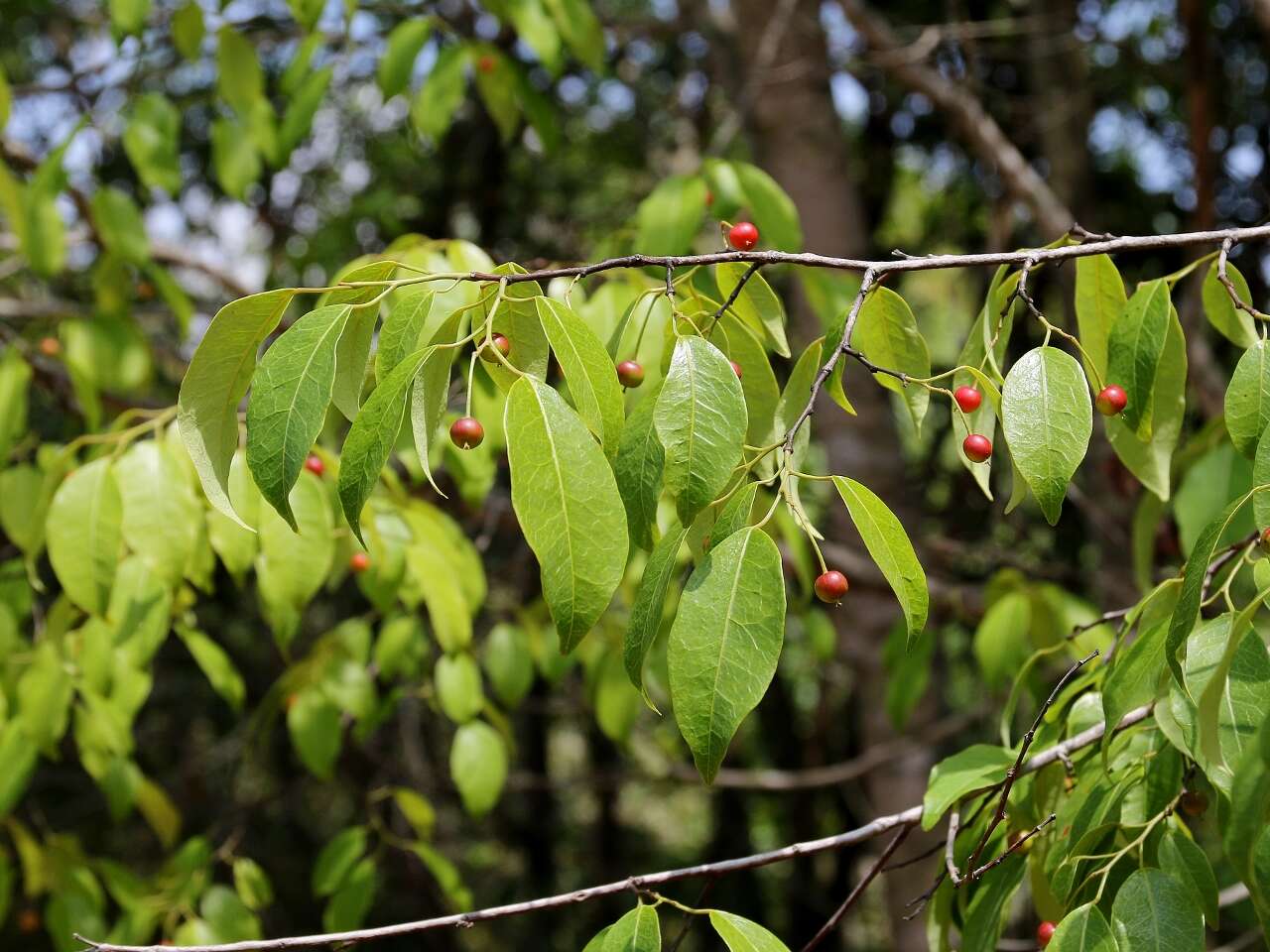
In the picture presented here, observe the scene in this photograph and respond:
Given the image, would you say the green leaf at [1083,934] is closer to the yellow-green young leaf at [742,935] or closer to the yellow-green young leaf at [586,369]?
the yellow-green young leaf at [742,935]

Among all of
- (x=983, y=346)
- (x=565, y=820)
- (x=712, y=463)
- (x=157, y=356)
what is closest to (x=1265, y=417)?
(x=983, y=346)

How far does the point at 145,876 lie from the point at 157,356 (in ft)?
11.8

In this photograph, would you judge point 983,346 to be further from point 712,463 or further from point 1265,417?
point 712,463

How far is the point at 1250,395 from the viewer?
0.91 metres

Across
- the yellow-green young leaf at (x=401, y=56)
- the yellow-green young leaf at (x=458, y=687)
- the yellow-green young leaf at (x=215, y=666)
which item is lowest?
the yellow-green young leaf at (x=458, y=687)

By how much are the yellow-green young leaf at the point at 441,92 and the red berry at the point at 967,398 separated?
1.52m

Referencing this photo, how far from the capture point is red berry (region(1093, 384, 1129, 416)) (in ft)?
3.52

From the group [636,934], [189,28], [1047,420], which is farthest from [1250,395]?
[189,28]

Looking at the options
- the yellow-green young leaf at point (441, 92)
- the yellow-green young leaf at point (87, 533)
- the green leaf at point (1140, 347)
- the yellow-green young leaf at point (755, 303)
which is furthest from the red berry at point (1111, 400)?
the yellow-green young leaf at point (441, 92)

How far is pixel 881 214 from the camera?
486 centimetres

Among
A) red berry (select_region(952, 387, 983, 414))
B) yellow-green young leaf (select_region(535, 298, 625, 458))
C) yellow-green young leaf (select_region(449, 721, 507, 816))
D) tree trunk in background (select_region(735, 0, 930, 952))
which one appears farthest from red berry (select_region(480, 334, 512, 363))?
tree trunk in background (select_region(735, 0, 930, 952))

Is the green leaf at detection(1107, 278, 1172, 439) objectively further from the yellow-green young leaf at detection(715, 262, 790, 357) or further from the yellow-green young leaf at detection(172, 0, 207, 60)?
the yellow-green young leaf at detection(172, 0, 207, 60)

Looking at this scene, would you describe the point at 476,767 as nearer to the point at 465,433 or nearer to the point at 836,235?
the point at 465,433

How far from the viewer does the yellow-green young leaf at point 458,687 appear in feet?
6.82
